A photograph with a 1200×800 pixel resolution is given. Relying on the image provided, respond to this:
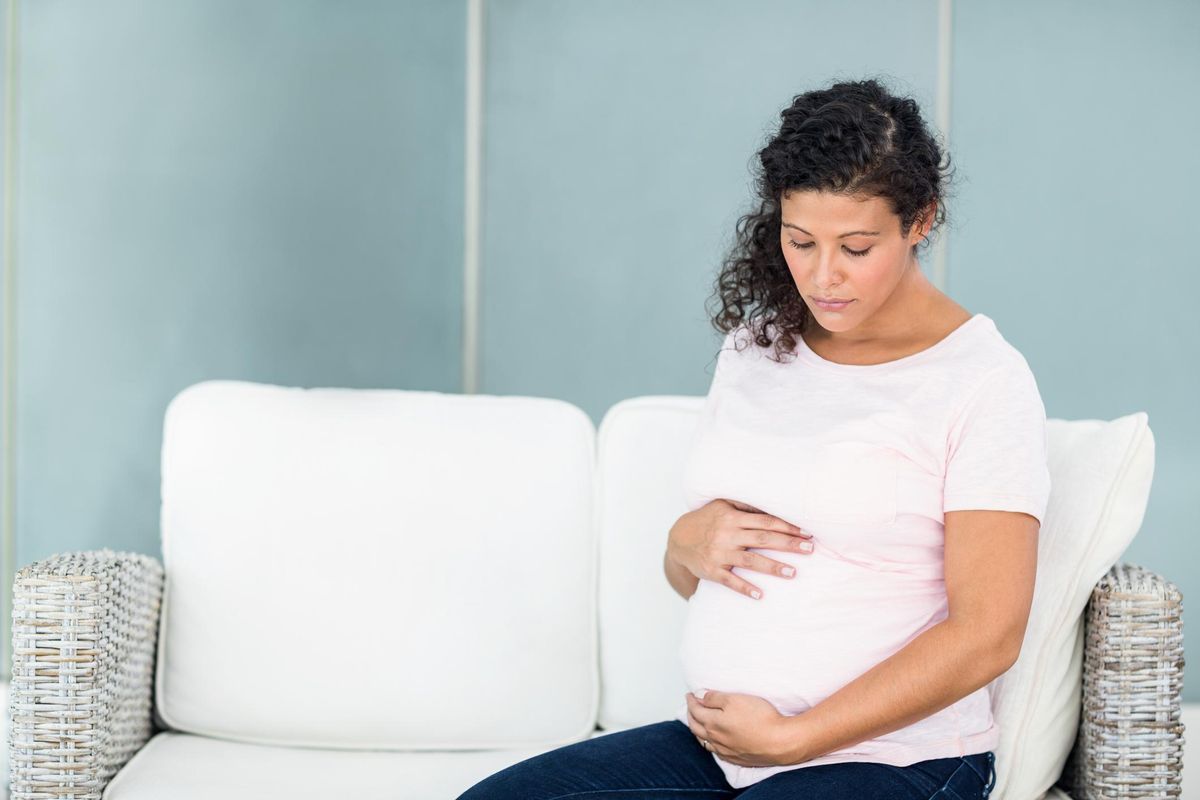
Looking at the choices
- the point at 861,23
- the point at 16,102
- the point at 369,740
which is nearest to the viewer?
the point at 369,740

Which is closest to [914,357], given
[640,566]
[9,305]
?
[640,566]

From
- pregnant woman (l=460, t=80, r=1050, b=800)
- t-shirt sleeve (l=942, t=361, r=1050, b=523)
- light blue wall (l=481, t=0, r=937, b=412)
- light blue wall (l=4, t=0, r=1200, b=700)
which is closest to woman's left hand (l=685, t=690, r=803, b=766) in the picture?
pregnant woman (l=460, t=80, r=1050, b=800)

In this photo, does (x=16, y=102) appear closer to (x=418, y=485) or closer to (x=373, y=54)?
(x=373, y=54)

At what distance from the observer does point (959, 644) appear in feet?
3.93

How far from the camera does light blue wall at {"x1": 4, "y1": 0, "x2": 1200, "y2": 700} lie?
2523 millimetres

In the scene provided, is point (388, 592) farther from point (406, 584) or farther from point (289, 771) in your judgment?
point (289, 771)

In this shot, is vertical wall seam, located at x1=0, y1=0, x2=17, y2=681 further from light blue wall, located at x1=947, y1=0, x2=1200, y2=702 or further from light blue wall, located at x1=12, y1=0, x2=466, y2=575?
light blue wall, located at x1=947, y1=0, x2=1200, y2=702

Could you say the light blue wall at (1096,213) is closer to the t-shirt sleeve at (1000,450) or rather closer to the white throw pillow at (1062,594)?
the white throw pillow at (1062,594)

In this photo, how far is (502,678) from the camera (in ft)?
5.74

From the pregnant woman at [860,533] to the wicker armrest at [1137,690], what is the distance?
0.64 ft

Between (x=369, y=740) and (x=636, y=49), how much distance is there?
5.62 ft

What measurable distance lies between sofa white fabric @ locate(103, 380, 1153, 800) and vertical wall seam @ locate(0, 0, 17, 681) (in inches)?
35.9

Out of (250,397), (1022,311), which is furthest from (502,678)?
(1022,311)

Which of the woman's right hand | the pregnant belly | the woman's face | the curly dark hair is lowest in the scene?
the pregnant belly
